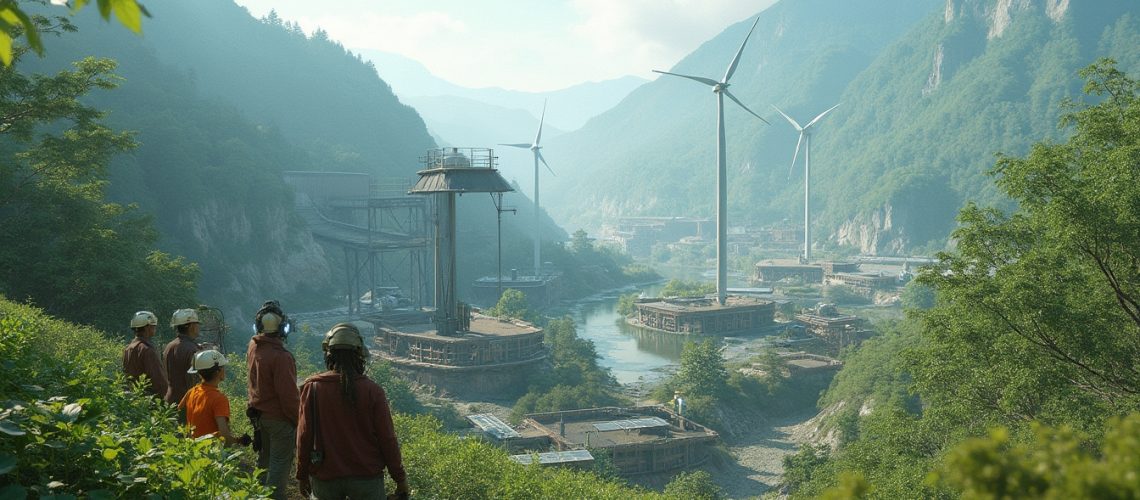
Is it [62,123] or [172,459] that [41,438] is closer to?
[172,459]

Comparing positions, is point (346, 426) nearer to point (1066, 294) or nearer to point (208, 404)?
point (208, 404)

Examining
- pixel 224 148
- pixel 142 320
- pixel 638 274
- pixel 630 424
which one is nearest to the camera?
pixel 142 320

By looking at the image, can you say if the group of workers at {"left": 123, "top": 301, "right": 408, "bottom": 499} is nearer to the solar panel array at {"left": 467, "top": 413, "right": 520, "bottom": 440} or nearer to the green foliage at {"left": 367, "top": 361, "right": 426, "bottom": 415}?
the solar panel array at {"left": 467, "top": 413, "right": 520, "bottom": 440}

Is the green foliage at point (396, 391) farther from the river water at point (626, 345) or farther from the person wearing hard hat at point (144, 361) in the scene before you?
the person wearing hard hat at point (144, 361)

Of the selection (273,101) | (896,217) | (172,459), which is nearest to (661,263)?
(896,217)

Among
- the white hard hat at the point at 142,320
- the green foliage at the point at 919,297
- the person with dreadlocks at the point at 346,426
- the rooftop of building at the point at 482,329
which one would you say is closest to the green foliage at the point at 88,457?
the person with dreadlocks at the point at 346,426

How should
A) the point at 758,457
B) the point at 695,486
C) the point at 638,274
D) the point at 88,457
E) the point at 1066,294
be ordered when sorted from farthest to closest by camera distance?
the point at 638,274 < the point at 758,457 < the point at 695,486 < the point at 1066,294 < the point at 88,457

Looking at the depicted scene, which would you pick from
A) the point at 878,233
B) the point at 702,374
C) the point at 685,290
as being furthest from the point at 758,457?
the point at 878,233
